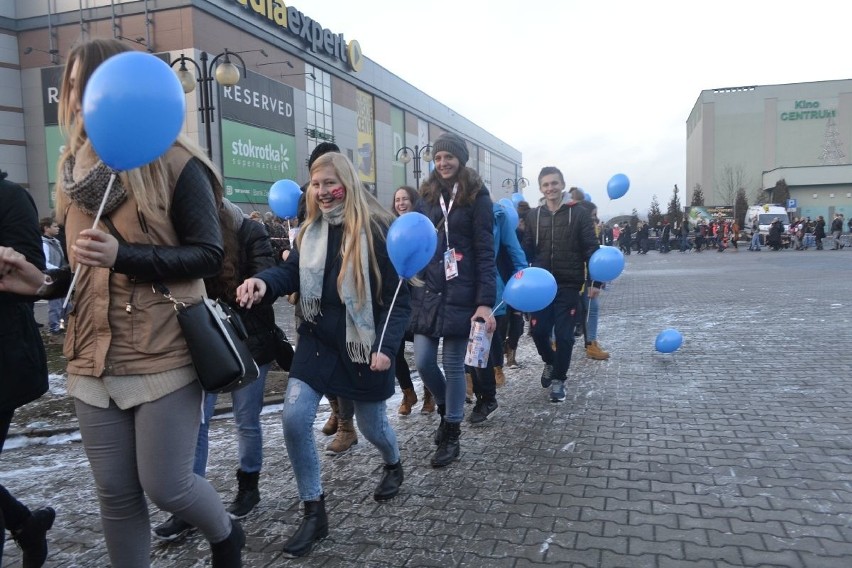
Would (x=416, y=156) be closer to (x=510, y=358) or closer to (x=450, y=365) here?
(x=510, y=358)

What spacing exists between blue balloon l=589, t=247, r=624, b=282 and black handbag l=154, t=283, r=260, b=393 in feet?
15.9

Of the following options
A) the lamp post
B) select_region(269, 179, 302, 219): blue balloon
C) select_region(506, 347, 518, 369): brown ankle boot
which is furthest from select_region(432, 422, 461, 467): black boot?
the lamp post

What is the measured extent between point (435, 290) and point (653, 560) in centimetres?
214

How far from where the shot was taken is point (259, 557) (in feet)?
9.80

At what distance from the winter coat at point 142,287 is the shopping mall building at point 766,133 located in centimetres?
7284

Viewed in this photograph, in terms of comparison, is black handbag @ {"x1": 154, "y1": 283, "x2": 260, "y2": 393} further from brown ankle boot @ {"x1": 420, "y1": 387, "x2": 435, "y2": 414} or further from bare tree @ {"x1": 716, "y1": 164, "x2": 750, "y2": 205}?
bare tree @ {"x1": 716, "y1": 164, "x2": 750, "y2": 205}

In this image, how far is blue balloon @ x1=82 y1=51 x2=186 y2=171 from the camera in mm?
1863

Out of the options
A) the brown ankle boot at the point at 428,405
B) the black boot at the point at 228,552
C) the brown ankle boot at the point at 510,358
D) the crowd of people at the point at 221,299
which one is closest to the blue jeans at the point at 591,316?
the brown ankle boot at the point at 510,358

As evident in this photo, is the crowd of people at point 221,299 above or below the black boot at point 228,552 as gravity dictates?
above

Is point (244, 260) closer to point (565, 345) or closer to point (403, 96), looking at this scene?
point (565, 345)

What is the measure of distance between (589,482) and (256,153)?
29.3 metres

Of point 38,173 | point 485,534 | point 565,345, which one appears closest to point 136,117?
point 485,534

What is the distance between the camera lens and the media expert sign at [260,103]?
28641 mm

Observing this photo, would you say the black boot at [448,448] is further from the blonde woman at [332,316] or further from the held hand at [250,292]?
the held hand at [250,292]
